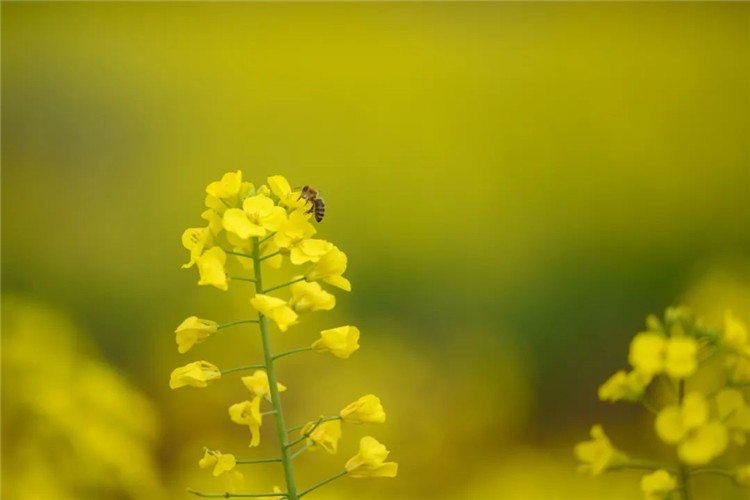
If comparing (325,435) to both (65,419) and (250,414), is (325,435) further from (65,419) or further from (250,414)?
(65,419)

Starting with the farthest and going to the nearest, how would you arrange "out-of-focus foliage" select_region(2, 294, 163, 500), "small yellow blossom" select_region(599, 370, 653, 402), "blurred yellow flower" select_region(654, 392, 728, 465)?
"out-of-focus foliage" select_region(2, 294, 163, 500), "small yellow blossom" select_region(599, 370, 653, 402), "blurred yellow flower" select_region(654, 392, 728, 465)

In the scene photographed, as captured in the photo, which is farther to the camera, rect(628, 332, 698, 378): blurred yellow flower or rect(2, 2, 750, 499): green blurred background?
rect(2, 2, 750, 499): green blurred background

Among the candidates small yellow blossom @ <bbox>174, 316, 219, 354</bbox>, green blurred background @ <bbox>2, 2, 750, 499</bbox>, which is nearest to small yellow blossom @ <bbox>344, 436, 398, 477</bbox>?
small yellow blossom @ <bbox>174, 316, 219, 354</bbox>

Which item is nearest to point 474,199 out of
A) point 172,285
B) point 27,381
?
point 172,285

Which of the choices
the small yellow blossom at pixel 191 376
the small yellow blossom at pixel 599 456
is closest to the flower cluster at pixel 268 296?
the small yellow blossom at pixel 191 376

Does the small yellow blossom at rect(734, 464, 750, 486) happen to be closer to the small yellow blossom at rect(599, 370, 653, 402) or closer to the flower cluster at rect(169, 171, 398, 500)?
the small yellow blossom at rect(599, 370, 653, 402)

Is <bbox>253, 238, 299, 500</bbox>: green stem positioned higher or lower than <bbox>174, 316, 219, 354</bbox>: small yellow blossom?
lower

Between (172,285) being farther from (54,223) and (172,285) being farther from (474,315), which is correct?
(474,315)
